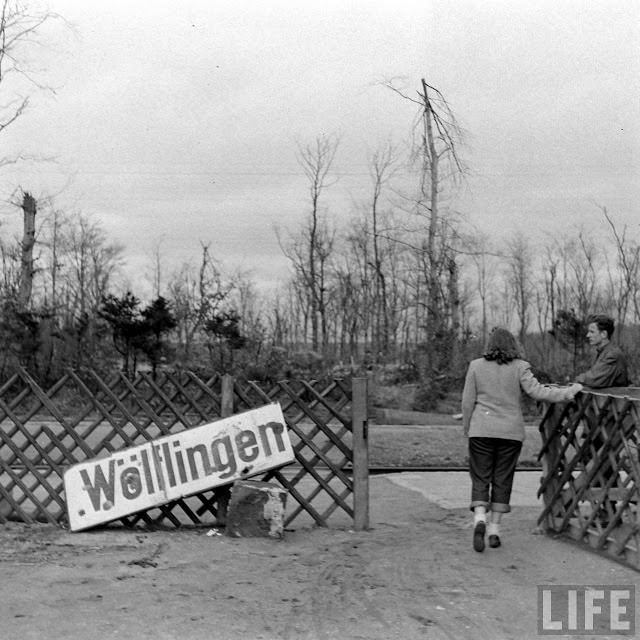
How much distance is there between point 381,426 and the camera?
19.8 m

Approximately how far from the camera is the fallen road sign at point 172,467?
7.24m

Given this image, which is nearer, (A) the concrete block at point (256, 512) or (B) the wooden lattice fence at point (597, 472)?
(B) the wooden lattice fence at point (597, 472)

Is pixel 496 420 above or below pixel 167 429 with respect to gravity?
above

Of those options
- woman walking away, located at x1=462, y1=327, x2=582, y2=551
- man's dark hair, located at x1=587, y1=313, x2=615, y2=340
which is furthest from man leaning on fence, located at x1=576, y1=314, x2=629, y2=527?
woman walking away, located at x1=462, y1=327, x2=582, y2=551

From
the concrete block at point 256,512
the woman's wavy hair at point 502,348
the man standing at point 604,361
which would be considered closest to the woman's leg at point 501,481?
the woman's wavy hair at point 502,348

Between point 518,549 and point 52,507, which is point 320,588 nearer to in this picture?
point 518,549

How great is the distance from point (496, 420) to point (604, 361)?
0.97m

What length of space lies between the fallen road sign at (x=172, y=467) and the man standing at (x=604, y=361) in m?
2.54

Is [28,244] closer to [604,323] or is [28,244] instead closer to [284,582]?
[604,323]

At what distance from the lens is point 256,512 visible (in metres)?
7.18

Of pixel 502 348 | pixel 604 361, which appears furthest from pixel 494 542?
pixel 604 361

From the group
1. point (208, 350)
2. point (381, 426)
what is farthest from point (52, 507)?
point (208, 350)

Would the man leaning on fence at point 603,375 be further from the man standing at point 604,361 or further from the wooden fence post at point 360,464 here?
the wooden fence post at point 360,464

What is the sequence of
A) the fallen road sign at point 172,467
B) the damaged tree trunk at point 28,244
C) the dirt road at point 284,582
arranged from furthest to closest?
the damaged tree trunk at point 28,244, the fallen road sign at point 172,467, the dirt road at point 284,582
